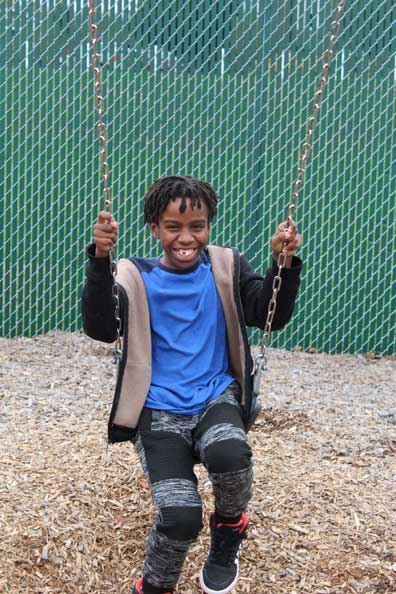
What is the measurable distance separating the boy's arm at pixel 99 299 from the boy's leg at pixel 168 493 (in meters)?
0.32

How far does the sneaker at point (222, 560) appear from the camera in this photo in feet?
8.82

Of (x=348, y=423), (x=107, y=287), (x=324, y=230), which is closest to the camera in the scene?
(x=107, y=287)

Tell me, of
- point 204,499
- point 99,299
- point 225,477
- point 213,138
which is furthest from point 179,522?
point 213,138

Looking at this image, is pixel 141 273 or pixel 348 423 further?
pixel 348 423

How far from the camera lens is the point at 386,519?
355 cm

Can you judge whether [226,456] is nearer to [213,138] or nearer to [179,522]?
[179,522]

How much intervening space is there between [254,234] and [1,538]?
358 centimetres

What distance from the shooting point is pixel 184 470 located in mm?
2590

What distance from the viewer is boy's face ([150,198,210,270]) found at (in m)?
2.84

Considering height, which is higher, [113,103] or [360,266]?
[113,103]

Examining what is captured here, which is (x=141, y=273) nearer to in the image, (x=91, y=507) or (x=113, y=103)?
(x=91, y=507)

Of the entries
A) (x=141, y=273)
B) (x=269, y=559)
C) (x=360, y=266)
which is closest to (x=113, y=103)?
(x=360, y=266)

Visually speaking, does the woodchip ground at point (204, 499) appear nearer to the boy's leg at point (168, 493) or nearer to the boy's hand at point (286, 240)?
the boy's leg at point (168, 493)

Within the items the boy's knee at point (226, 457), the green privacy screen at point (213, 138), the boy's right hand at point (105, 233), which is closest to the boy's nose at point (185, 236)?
the boy's right hand at point (105, 233)
